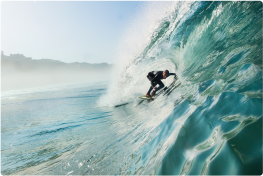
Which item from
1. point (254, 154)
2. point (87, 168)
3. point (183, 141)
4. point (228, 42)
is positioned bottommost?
point (87, 168)

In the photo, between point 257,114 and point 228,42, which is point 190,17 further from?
point 257,114

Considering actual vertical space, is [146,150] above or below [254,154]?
below

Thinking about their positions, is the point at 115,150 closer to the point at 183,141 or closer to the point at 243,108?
the point at 183,141

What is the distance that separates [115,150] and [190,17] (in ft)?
19.1

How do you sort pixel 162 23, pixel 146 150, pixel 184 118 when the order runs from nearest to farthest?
pixel 146 150 → pixel 184 118 → pixel 162 23

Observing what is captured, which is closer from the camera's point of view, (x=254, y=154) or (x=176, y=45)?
(x=254, y=154)

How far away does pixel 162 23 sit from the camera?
671cm

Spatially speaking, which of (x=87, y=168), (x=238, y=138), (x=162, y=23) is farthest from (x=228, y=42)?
(x=87, y=168)

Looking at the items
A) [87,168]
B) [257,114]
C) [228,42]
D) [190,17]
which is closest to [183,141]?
[257,114]

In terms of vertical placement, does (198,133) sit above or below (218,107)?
below

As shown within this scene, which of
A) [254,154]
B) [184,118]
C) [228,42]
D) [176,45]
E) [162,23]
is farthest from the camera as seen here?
[176,45]

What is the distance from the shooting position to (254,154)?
3.83 feet

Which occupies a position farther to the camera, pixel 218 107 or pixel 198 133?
pixel 218 107

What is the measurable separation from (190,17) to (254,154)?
5.98 metres
